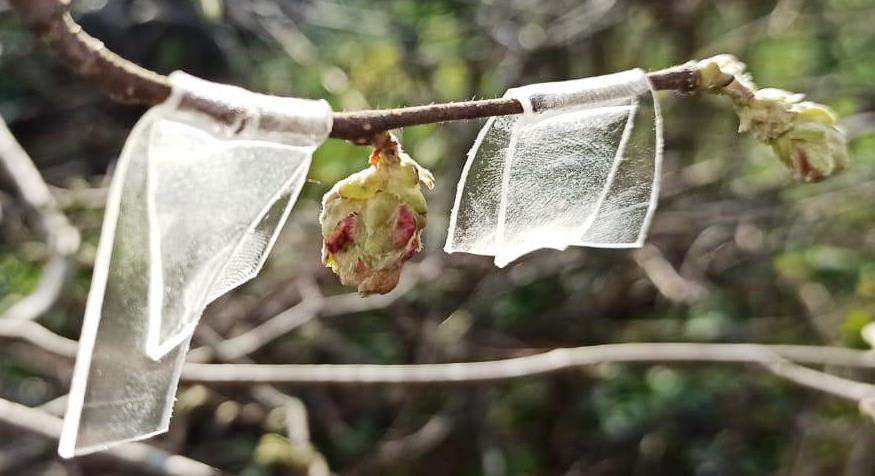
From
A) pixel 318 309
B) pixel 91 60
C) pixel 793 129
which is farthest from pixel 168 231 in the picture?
pixel 318 309

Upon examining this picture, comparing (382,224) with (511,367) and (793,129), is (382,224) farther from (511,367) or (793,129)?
(511,367)

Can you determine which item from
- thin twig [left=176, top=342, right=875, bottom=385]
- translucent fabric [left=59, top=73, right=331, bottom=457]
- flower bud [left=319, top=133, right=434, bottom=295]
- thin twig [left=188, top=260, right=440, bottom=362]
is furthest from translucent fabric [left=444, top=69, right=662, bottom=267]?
thin twig [left=188, top=260, right=440, bottom=362]

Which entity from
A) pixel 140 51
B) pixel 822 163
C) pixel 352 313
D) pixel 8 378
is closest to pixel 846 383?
pixel 822 163

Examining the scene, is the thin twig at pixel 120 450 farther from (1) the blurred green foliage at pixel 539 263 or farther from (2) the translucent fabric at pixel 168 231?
(2) the translucent fabric at pixel 168 231

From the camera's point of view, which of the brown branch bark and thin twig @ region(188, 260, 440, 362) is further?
thin twig @ region(188, 260, 440, 362)

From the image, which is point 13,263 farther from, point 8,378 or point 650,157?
point 650,157

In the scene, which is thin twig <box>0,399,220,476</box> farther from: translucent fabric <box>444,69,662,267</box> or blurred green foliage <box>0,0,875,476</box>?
translucent fabric <box>444,69,662,267</box>
